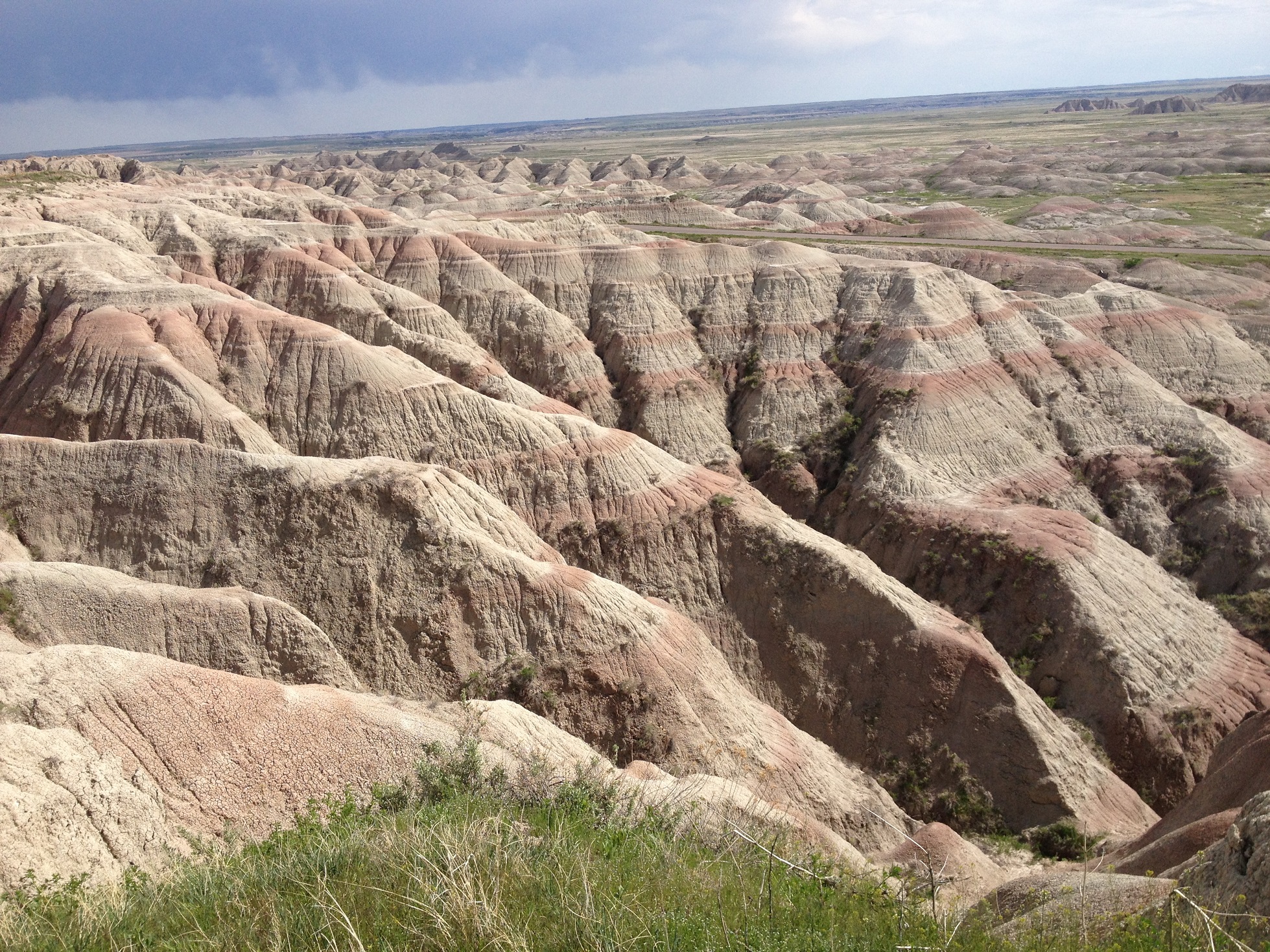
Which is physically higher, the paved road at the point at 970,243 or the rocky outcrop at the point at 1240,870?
the paved road at the point at 970,243

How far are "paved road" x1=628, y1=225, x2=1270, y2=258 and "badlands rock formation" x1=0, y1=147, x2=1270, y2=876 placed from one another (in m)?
23.1

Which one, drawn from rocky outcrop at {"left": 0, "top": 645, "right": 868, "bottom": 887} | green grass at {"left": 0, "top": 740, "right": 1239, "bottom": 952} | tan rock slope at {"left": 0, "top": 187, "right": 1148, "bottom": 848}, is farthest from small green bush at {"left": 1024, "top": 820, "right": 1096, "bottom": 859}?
green grass at {"left": 0, "top": 740, "right": 1239, "bottom": 952}

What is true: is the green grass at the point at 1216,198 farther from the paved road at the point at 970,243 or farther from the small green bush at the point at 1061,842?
the small green bush at the point at 1061,842

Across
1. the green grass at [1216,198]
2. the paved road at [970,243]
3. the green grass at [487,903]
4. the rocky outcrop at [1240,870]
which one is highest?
the green grass at [1216,198]

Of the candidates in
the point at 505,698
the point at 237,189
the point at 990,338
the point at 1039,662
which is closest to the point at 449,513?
the point at 505,698

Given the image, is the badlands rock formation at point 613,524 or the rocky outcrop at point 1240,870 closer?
the rocky outcrop at point 1240,870

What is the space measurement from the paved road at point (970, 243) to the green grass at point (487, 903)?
72.6 metres

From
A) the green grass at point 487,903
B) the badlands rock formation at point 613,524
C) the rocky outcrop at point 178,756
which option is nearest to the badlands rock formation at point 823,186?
the badlands rock formation at point 613,524

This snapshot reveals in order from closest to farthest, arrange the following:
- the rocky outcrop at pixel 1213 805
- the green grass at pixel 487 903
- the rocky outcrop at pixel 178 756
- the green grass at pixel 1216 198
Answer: the green grass at pixel 487 903 → the rocky outcrop at pixel 178 756 → the rocky outcrop at pixel 1213 805 → the green grass at pixel 1216 198

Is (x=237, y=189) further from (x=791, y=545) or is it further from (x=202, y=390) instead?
(x=791, y=545)

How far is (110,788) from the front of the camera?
15.0 meters

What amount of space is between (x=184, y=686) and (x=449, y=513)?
1097 centimetres

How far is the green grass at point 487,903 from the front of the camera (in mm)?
8672

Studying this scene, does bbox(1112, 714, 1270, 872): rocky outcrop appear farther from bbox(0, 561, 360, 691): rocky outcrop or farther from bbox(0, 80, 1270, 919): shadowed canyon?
bbox(0, 561, 360, 691): rocky outcrop
